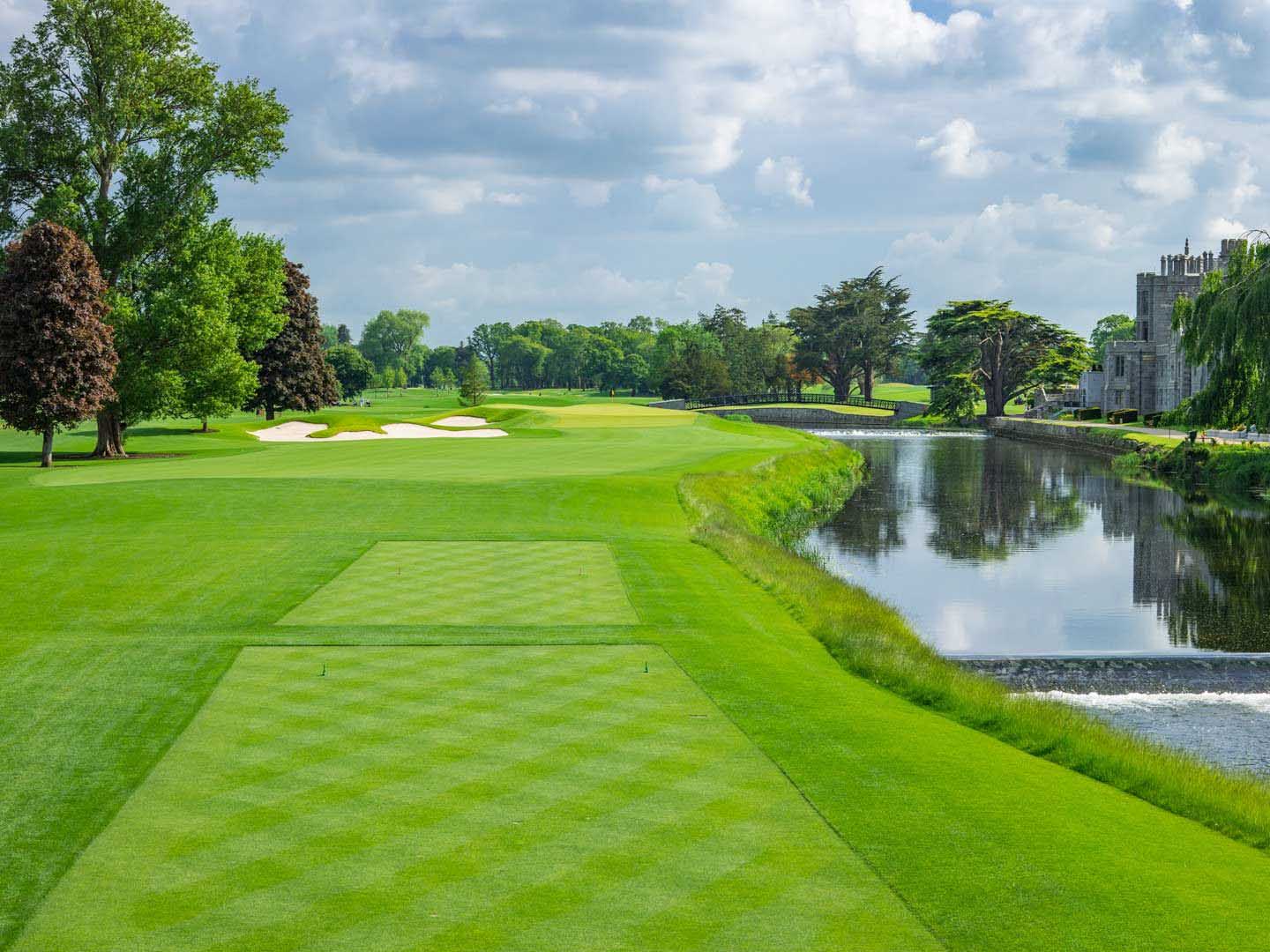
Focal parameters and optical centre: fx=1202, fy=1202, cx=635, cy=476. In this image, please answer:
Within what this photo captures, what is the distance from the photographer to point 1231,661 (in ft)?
65.7

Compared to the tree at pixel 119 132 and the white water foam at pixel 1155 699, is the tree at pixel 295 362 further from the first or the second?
the white water foam at pixel 1155 699

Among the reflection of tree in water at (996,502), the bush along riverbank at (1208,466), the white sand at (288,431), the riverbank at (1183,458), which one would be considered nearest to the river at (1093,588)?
the reflection of tree in water at (996,502)

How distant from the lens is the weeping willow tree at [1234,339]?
44.0 m

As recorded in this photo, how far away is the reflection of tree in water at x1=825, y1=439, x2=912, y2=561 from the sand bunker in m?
21.3

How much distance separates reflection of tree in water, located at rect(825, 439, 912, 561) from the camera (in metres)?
35.7

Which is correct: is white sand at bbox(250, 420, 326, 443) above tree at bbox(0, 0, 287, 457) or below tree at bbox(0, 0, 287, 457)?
below

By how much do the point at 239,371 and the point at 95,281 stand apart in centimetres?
865

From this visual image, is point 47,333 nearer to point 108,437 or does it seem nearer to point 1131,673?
point 108,437

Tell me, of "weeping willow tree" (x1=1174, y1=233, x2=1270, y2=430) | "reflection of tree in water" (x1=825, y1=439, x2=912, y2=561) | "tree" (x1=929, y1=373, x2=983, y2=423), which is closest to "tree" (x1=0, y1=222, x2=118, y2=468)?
"reflection of tree in water" (x1=825, y1=439, x2=912, y2=561)

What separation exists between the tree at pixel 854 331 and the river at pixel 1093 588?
3887 inches

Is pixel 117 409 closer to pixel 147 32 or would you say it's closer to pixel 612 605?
pixel 147 32

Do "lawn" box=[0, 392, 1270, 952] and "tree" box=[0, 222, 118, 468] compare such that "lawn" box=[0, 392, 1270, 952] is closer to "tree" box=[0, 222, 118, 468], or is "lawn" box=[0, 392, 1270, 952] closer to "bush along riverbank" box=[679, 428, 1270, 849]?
"bush along riverbank" box=[679, 428, 1270, 849]

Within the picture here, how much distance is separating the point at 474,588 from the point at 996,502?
107 feet

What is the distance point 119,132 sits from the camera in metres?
52.6
